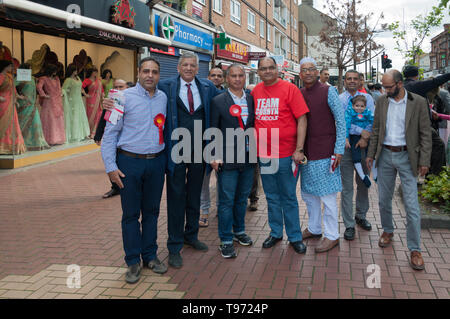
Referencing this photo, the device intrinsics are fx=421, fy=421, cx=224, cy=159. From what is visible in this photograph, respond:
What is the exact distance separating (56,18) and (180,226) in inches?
264

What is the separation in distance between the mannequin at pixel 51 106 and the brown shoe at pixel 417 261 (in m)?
9.47

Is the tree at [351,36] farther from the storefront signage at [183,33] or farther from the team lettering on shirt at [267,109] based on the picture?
the team lettering on shirt at [267,109]

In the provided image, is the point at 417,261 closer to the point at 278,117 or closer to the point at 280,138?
the point at 280,138

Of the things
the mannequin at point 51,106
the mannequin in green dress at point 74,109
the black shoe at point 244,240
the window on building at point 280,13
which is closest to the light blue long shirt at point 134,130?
the black shoe at point 244,240

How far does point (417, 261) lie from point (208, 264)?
6.66ft

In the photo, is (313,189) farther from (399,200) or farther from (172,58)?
(172,58)

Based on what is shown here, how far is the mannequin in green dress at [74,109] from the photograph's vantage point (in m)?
11.8

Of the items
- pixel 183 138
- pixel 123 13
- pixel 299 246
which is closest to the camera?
pixel 183 138

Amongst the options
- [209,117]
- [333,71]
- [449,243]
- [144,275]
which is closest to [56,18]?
[209,117]

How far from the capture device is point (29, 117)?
10.3m

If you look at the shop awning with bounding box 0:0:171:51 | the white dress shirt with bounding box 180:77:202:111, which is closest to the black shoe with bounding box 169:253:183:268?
the white dress shirt with bounding box 180:77:202:111

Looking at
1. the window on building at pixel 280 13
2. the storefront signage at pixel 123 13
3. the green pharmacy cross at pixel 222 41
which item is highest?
the window on building at pixel 280 13

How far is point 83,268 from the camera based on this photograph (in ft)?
13.6

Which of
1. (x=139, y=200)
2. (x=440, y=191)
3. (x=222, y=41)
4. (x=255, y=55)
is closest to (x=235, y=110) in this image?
(x=139, y=200)
